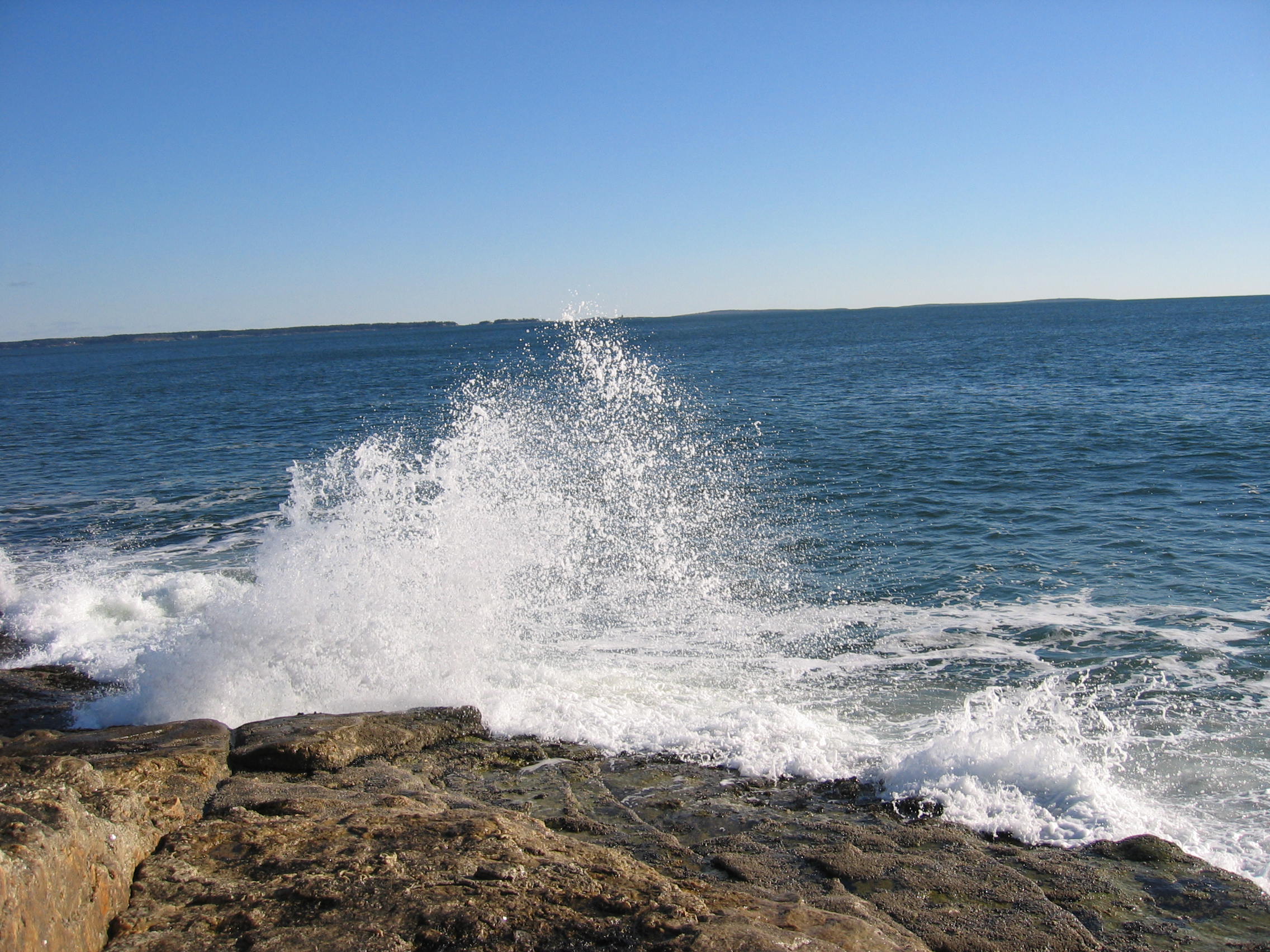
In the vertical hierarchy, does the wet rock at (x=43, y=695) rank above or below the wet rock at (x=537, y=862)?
below

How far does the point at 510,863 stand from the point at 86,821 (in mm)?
1962

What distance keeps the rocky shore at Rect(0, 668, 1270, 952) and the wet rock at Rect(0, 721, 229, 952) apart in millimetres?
14

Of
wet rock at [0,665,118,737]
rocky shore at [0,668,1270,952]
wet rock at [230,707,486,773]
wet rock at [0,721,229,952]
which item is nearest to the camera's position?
wet rock at [0,721,229,952]

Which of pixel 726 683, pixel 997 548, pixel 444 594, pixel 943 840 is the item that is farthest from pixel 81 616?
pixel 997 548

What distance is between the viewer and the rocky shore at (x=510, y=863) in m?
3.54

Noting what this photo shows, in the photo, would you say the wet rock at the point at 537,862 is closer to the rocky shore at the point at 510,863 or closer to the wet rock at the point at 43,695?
the rocky shore at the point at 510,863

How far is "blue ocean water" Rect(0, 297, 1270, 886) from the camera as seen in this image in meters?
6.80

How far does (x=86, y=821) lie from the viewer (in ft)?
12.4

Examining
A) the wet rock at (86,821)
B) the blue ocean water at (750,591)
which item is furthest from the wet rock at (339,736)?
the blue ocean water at (750,591)

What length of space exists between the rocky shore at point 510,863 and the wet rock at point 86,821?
14 mm

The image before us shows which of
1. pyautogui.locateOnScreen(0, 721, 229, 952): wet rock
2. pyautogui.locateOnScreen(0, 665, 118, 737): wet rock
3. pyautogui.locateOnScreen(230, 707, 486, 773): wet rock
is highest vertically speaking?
pyautogui.locateOnScreen(0, 721, 229, 952): wet rock

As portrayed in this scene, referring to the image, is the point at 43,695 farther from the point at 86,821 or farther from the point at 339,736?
the point at 86,821

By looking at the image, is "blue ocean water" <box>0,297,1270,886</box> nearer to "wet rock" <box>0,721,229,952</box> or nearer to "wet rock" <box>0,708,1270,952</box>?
"wet rock" <box>0,708,1270,952</box>

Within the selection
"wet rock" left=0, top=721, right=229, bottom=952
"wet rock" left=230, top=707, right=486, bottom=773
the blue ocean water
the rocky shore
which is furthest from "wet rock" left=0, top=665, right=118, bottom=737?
"wet rock" left=230, top=707, right=486, bottom=773
